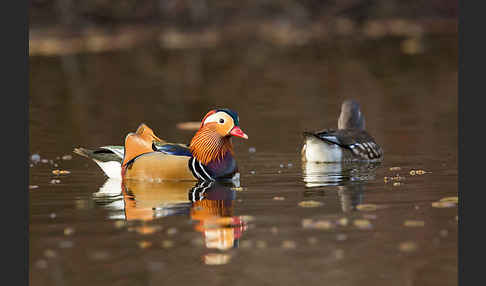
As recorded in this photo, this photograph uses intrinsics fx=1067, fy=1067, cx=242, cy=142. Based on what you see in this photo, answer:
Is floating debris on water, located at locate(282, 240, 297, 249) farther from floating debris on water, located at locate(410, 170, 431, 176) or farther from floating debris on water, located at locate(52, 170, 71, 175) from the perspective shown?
floating debris on water, located at locate(52, 170, 71, 175)

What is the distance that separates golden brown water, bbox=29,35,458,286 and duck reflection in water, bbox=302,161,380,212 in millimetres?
23

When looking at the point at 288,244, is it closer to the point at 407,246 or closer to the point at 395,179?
the point at 407,246

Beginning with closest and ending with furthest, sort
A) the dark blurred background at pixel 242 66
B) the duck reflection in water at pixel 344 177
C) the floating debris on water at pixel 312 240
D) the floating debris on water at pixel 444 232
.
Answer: the floating debris on water at pixel 312 240 < the floating debris on water at pixel 444 232 < the duck reflection in water at pixel 344 177 < the dark blurred background at pixel 242 66

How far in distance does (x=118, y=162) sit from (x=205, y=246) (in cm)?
375

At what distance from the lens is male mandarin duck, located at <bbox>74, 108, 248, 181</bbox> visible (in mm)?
11266

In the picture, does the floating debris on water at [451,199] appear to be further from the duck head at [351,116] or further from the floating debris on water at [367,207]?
the duck head at [351,116]

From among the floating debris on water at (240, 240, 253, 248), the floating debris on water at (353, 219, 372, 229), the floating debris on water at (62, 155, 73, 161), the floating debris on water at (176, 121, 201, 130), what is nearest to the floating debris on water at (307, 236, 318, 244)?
the floating debris on water at (240, 240, 253, 248)

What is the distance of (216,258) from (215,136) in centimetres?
357

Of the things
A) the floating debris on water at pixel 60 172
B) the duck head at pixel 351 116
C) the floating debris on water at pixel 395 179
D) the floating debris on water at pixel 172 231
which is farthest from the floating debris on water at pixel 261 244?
the duck head at pixel 351 116

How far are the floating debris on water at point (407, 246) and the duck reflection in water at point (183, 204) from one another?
1.26 metres

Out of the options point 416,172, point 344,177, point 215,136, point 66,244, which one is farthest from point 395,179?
point 66,244

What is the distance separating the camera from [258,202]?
32.9 feet

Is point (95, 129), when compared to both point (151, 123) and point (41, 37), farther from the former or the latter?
point (41, 37)

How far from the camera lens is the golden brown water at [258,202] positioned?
7.61 meters
